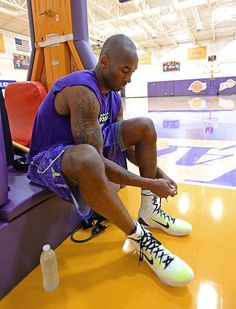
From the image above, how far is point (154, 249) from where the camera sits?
3.34 feet

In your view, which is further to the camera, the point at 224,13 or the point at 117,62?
the point at 224,13

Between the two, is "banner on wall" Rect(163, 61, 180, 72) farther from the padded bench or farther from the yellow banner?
the padded bench

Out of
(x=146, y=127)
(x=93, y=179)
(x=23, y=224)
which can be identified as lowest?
(x=23, y=224)

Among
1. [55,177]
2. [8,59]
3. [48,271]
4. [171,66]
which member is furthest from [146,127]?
[171,66]

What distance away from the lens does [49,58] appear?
205cm

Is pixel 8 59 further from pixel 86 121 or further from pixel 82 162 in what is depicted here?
pixel 82 162

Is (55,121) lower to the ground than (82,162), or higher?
higher

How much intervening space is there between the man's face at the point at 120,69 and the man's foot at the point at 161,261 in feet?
2.22

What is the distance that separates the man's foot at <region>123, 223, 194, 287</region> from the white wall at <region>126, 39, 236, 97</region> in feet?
52.2

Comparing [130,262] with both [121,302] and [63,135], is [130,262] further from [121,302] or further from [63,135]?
[63,135]

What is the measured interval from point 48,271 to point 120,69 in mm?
916

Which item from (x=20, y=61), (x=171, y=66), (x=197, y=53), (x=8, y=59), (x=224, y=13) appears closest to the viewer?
(x=224, y=13)

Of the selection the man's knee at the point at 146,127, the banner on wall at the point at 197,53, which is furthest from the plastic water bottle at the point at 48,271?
the banner on wall at the point at 197,53

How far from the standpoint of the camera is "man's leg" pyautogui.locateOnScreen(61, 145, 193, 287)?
912 millimetres
